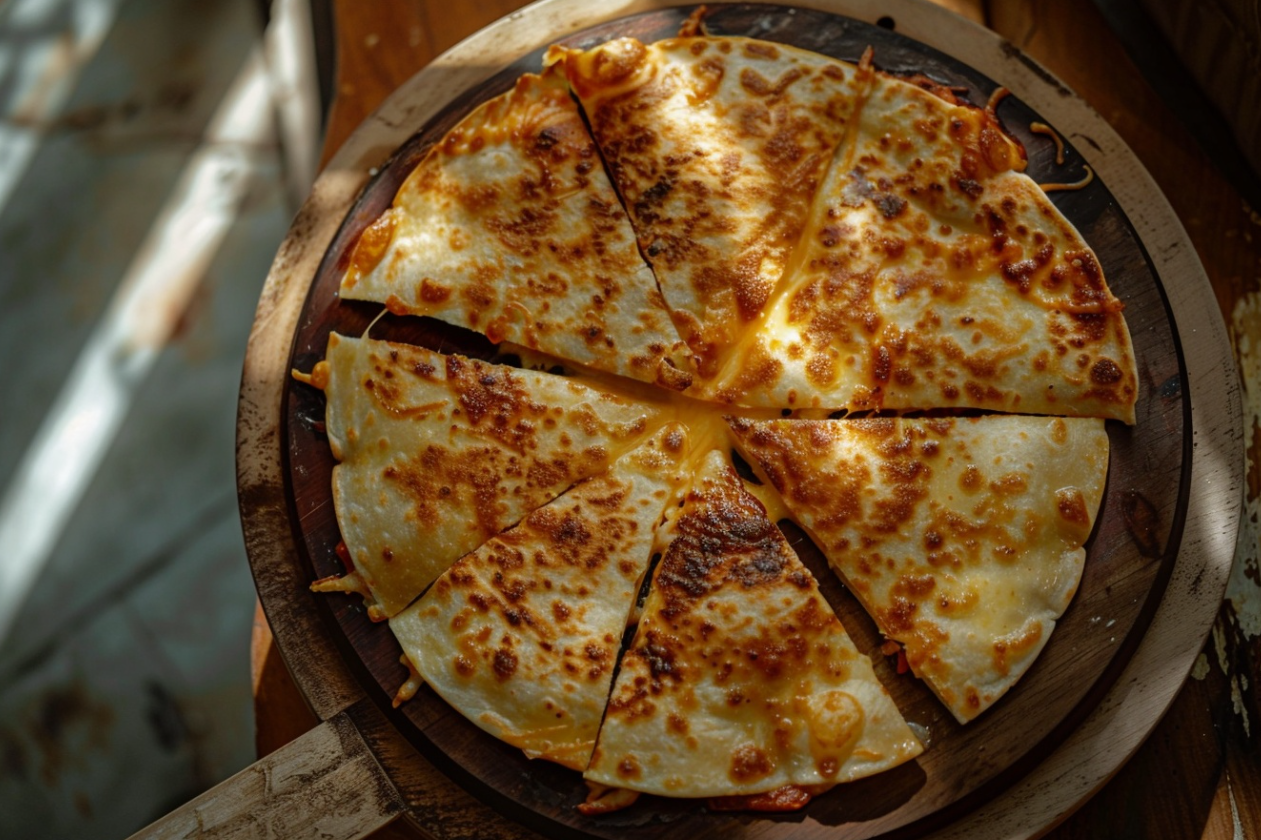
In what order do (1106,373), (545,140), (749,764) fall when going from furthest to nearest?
(545,140) → (1106,373) → (749,764)

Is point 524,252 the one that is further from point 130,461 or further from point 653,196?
point 130,461

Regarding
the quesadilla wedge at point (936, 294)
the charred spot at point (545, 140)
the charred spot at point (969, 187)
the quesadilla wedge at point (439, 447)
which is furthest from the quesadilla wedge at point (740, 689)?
the charred spot at point (545, 140)

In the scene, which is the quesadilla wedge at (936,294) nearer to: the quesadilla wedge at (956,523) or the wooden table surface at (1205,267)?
the quesadilla wedge at (956,523)

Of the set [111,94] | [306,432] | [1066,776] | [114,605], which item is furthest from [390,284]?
[111,94]

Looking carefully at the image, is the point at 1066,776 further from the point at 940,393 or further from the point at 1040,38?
the point at 1040,38

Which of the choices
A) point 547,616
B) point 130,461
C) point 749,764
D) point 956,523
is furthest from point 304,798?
point 130,461

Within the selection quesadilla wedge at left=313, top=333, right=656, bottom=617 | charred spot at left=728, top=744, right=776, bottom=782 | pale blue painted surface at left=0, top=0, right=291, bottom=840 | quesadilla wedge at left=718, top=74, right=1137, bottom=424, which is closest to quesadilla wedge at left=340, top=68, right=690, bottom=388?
quesadilla wedge at left=313, top=333, right=656, bottom=617
